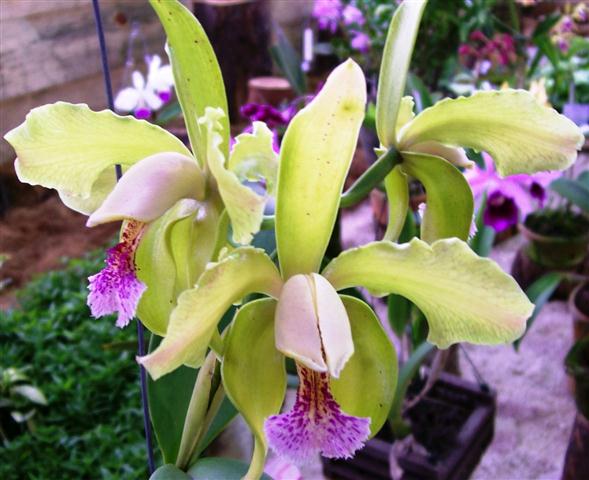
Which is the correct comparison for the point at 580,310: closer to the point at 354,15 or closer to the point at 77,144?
the point at 354,15

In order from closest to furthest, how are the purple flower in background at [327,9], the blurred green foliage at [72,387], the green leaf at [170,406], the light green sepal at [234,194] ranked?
the light green sepal at [234,194] → the green leaf at [170,406] → the blurred green foliage at [72,387] → the purple flower in background at [327,9]

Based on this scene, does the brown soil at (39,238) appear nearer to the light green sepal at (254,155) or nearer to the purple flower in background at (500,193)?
the purple flower in background at (500,193)

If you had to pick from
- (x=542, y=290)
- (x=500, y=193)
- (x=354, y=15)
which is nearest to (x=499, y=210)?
(x=500, y=193)

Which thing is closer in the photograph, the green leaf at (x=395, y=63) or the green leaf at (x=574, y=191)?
the green leaf at (x=395, y=63)

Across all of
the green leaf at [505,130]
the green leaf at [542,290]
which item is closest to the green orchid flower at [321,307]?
the green leaf at [505,130]

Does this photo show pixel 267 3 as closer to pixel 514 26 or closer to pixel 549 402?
pixel 514 26

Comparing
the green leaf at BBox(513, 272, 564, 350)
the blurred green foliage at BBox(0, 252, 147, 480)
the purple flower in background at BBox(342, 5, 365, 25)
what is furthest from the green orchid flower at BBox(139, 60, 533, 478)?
the purple flower in background at BBox(342, 5, 365, 25)
